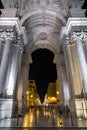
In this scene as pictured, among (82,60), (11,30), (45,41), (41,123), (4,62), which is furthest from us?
(45,41)

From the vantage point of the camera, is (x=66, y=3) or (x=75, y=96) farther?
(x=66, y=3)

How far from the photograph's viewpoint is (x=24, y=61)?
19.5 m

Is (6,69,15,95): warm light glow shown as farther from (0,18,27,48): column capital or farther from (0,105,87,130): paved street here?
(0,105,87,130): paved street

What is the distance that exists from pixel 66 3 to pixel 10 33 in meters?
7.68

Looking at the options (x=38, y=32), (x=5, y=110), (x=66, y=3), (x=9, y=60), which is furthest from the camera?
(x=38, y=32)

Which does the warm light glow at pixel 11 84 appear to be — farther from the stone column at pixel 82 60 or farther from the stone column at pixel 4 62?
the stone column at pixel 82 60

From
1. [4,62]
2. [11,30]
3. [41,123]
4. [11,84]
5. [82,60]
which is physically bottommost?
[41,123]

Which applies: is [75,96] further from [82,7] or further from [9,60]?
[82,7]

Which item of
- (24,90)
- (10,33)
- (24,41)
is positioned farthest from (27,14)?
(24,90)

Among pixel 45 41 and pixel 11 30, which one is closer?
pixel 11 30

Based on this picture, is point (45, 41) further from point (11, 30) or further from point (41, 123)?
point (41, 123)

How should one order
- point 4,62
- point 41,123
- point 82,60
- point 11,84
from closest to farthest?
1. point 41,123
2. point 11,84
3. point 4,62
4. point 82,60

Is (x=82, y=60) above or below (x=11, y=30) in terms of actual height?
below

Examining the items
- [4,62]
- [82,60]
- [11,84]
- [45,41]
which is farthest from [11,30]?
[82,60]
